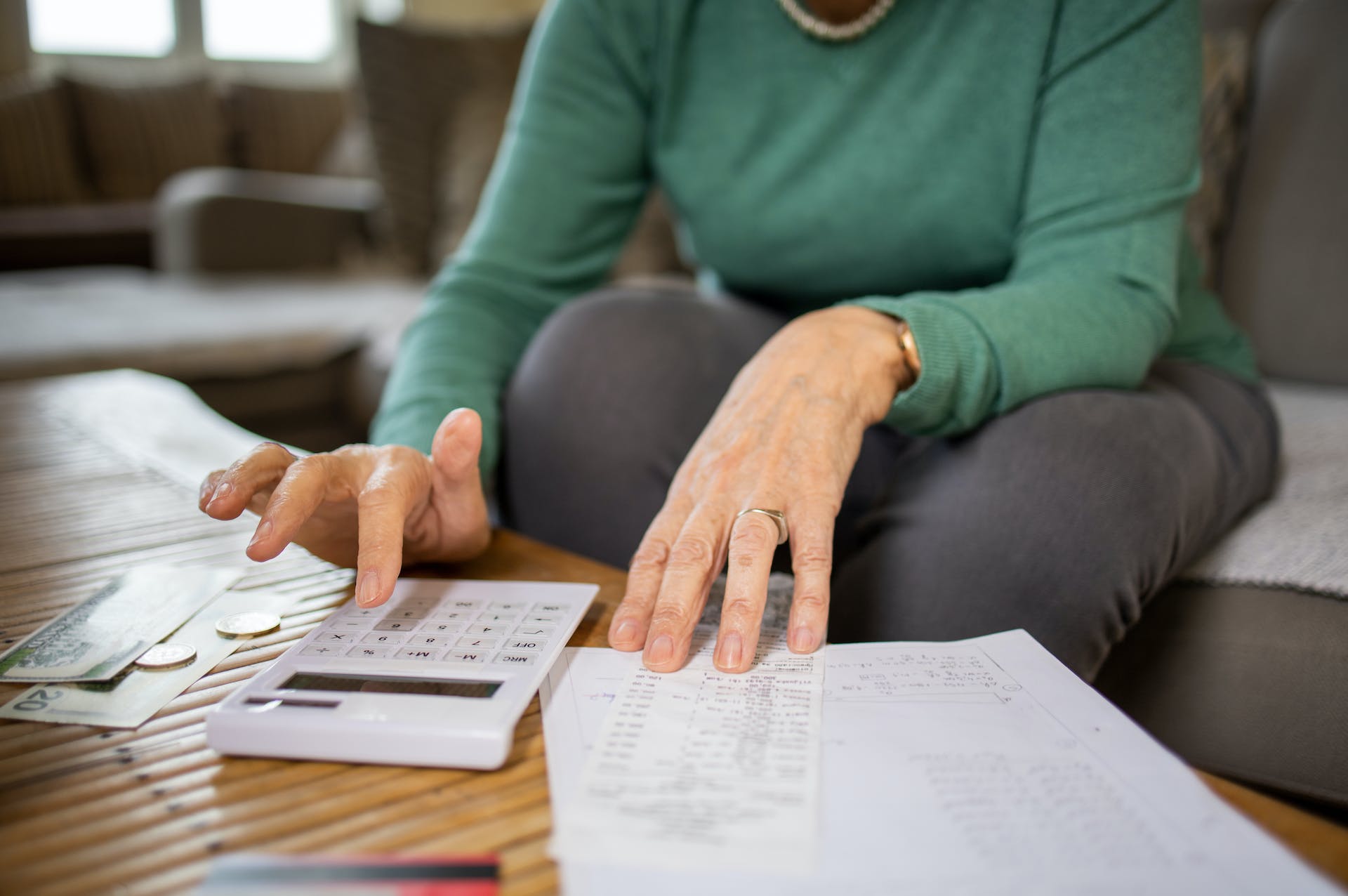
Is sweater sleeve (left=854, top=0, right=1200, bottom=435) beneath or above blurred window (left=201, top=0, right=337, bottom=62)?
beneath

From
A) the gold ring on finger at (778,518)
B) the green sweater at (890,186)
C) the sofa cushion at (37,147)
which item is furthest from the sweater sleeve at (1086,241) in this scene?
the sofa cushion at (37,147)

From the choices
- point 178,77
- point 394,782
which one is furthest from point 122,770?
point 178,77

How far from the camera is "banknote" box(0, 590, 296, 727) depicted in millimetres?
365

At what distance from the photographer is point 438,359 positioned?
0.68 metres

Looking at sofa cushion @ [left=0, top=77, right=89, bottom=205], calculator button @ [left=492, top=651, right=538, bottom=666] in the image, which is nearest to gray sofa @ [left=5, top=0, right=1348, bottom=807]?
calculator button @ [left=492, top=651, right=538, bottom=666]

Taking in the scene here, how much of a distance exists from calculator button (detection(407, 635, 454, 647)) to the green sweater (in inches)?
8.9

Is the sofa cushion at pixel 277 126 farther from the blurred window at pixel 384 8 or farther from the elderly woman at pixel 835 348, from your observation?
the elderly woman at pixel 835 348

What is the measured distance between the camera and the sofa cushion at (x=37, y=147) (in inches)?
92.6

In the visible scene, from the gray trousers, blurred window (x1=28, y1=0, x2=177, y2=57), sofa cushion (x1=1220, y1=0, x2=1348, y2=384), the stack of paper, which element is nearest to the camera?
the stack of paper

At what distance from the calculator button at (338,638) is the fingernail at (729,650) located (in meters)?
0.17

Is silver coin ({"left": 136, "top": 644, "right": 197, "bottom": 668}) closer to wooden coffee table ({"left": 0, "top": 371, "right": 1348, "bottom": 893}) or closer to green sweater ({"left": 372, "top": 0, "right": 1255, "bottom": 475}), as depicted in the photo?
wooden coffee table ({"left": 0, "top": 371, "right": 1348, "bottom": 893})

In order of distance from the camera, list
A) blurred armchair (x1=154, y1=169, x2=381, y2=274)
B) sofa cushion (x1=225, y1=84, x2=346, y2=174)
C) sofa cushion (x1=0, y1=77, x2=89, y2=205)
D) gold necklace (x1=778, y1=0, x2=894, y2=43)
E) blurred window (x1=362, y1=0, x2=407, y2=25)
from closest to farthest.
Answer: gold necklace (x1=778, y1=0, x2=894, y2=43), blurred armchair (x1=154, y1=169, x2=381, y2=274), sofa cushion (x1=0, y1=77, x2=89, y2=205), sofa cushion (x1=225, y1=84, x2=346, y2=174), blurred window (x1=362, y1=0, x2=407, y2=25)

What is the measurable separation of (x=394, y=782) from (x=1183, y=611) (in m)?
0.49

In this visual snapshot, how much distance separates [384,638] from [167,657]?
0.33 feet
